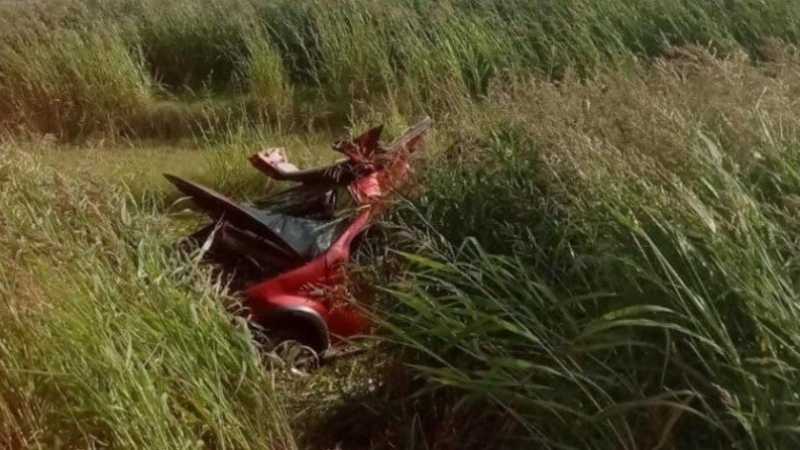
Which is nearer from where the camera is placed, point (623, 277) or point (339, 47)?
point (623, 277)

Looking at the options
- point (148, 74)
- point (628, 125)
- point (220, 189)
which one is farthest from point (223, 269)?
point (148, 74)

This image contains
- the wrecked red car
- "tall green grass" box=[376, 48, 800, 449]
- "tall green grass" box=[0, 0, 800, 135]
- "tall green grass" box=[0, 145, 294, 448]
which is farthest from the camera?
"tall green grass" box=[0, 0, 800, 135]

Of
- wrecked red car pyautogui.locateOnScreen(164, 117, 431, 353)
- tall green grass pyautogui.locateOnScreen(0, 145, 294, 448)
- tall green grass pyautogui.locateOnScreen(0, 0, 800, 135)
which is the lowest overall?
tall green grass pyautogui.locateOnScreen(0, 0, 800, 135)

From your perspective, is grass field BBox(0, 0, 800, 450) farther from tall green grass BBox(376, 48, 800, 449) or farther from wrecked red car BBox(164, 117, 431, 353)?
wrecked red car BBox(164, 117, 431, 353)

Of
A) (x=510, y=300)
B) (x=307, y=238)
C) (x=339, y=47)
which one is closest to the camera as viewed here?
(x=510, y=300)

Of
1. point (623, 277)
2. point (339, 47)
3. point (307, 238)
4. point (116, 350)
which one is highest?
point (623, 277)

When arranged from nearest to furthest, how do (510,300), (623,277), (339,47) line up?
(623,277) → (510,300) → (339,47)

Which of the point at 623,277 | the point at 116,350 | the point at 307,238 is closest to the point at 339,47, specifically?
the point at 307,238

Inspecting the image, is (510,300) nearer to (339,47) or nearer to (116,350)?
(116,350)

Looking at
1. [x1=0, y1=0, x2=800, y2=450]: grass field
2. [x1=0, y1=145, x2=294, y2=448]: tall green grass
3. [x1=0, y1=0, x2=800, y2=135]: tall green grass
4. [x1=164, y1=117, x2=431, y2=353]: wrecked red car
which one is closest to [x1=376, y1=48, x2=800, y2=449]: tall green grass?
[x1=0, y1=0, x2=800, y2=450]: grass field

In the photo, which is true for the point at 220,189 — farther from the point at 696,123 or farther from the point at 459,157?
the point at 696,123

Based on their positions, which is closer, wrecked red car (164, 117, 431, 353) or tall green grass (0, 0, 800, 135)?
wrecked red car (164, 117, 431, 353)

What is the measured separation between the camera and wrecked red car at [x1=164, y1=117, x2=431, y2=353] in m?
5.46

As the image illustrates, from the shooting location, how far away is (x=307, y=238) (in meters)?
5.81
